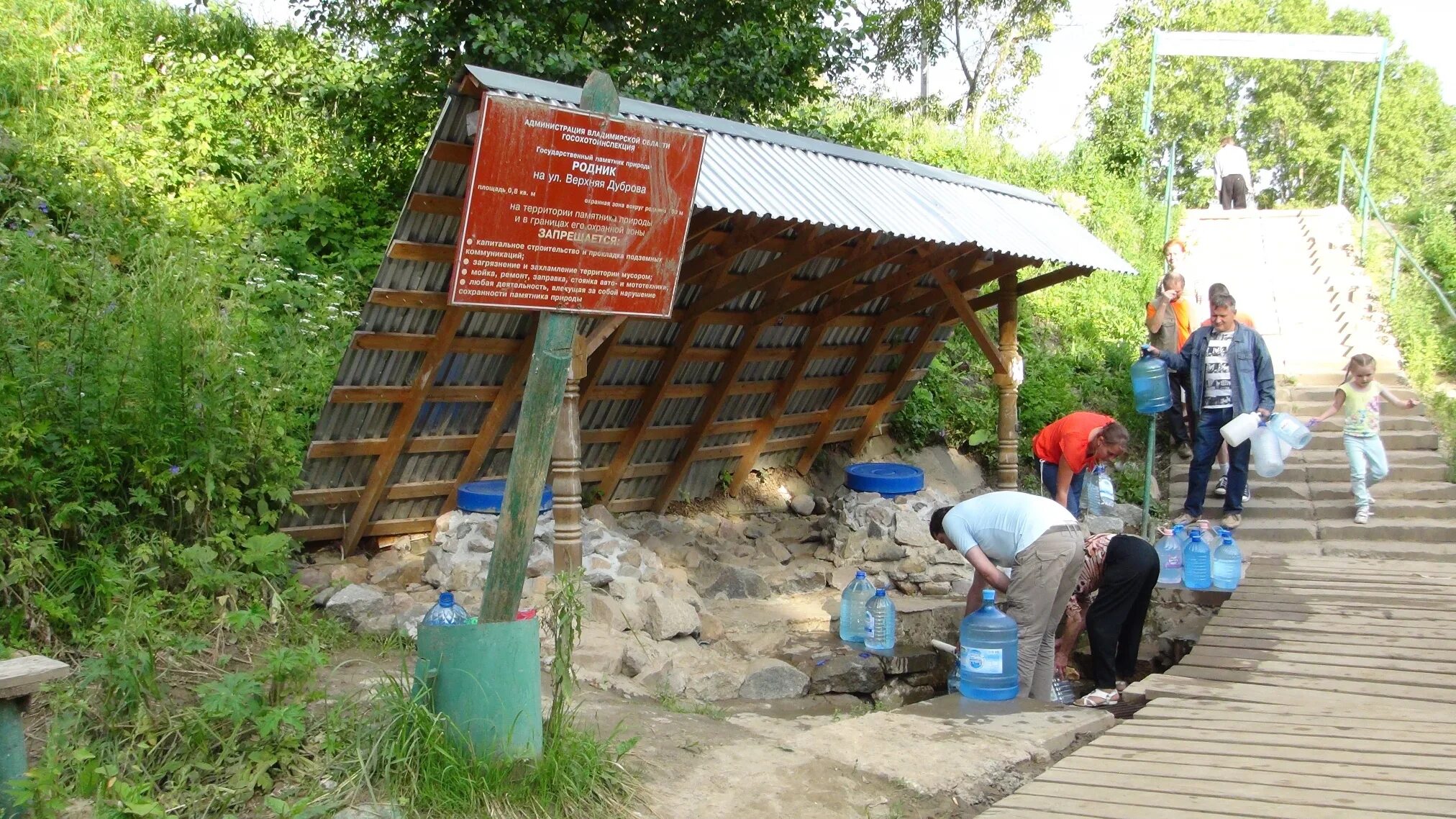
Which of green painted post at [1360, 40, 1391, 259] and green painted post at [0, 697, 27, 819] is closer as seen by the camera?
green painted post at [0, 697, 27, 819]

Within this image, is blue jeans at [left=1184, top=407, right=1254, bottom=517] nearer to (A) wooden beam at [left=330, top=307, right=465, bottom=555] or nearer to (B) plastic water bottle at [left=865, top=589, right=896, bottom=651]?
(B) plastic water bottle at [left=865, top=589, right=896, bottom=651]

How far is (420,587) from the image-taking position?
7.71 metres

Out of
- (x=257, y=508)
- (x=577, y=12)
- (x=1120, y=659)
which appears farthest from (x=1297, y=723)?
(x=577, y=12)

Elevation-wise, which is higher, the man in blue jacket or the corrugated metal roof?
the corrugated metal roof

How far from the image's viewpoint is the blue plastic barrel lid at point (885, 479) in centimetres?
1114

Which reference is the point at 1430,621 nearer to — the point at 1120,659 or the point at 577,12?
the point at 1120,659

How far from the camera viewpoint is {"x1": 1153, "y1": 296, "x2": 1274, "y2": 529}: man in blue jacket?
984 centimetres

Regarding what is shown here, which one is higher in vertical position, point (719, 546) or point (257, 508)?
point (257, 508)

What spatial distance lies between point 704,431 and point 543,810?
663cm

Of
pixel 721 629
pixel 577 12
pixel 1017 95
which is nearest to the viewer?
pixel 721 629

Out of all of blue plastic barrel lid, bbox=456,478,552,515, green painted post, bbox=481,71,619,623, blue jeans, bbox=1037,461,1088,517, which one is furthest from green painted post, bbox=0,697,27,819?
blue jeans, bbox=1037,461,1088,517

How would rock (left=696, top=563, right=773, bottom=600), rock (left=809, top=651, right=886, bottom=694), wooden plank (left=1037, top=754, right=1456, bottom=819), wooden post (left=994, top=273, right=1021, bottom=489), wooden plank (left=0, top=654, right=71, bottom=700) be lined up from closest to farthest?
wooden plank (left=0, top=654, right=71, bottom=700), wooden plank (left=1037, top=754, right=1456, bottom=819), rock (left=809, top=651, right=886, bottom=694), rock (left=696, top=563, right=773, bottom=600), wooden post (left=994, top=273, right=1021, bottom=489)

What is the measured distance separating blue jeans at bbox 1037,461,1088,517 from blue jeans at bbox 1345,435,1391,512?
2.68 meters

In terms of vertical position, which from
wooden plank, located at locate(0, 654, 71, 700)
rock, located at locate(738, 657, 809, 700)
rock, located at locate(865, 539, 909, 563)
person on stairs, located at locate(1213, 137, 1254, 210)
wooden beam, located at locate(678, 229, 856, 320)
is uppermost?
person on stairs, located at locate(1213, 137, 1254, 210)
